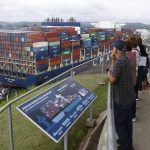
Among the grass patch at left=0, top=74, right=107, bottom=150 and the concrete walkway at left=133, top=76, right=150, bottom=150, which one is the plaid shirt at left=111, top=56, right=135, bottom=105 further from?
the grass patch at left=0, top=74, right=107, bottom=150

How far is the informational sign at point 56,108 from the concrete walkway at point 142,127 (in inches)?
40.6

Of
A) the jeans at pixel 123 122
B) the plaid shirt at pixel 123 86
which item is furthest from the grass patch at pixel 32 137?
the plaid shirt at pixel 123 86

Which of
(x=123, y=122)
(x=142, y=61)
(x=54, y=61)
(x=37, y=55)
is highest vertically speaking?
(x=142, y=61)

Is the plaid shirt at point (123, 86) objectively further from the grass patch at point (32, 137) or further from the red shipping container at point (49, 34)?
the red shipping container at point (49, 34)

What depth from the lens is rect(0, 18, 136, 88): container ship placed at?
3872 cm

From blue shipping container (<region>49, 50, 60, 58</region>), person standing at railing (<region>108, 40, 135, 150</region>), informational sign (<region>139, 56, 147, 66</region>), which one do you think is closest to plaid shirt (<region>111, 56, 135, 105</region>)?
person standing at railing (<region>108, 40, 135, 150</region>)

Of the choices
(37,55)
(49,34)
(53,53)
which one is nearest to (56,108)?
(37,55)

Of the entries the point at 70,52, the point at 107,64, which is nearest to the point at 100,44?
the point at 70,52

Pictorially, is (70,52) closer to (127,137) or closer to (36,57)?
(36,57)

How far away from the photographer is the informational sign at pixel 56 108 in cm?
382

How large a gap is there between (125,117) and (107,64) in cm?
584

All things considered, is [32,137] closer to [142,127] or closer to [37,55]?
[142,127]

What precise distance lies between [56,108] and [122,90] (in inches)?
38.4

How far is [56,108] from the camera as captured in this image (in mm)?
4266
